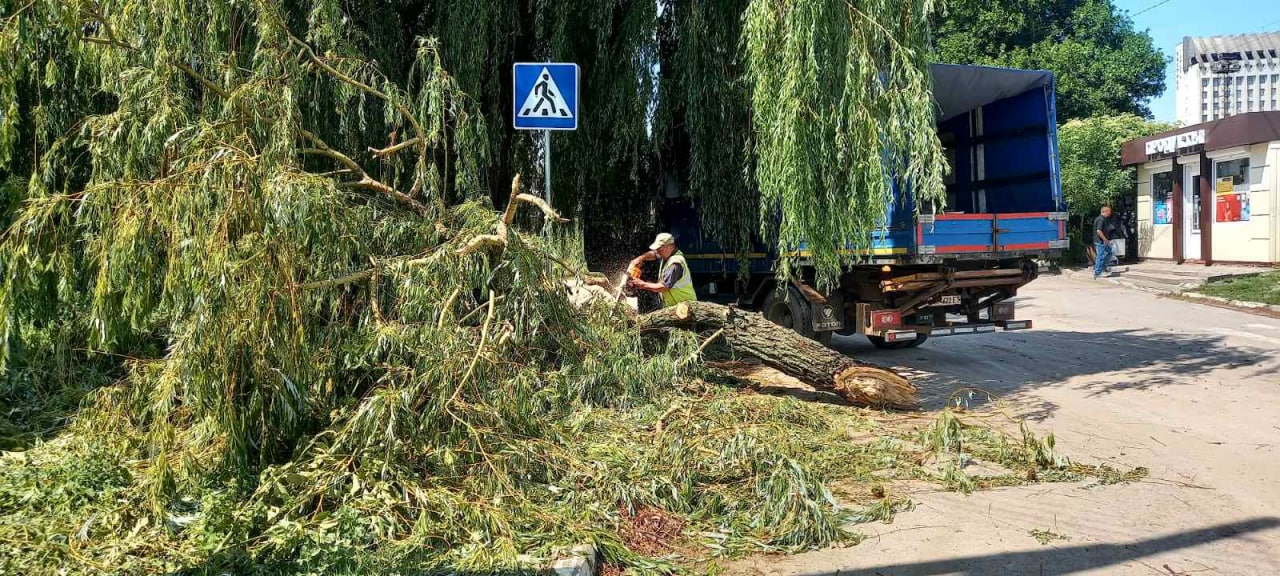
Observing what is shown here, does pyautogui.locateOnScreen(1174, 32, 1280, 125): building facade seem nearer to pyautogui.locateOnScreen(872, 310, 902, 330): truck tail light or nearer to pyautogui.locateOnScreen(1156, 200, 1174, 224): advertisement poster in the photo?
pyautogui.locateOnScreen(1156, 200, 1174, 224): advertisement poster

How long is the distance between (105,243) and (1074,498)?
5.25 metres

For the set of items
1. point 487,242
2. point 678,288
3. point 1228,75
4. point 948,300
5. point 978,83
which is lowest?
point 948,300

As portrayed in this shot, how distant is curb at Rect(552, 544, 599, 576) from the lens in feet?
11.9

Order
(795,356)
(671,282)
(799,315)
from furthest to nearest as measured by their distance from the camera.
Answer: (799,315), (671,282), (795,356)

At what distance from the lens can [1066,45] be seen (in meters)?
28.3

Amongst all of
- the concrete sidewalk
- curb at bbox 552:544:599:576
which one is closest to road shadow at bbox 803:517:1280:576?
curb at bbox 552:544:599:576

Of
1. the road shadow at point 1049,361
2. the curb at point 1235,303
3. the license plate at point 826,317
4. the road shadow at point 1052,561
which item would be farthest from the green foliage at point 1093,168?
the road shadow at point 1052,561

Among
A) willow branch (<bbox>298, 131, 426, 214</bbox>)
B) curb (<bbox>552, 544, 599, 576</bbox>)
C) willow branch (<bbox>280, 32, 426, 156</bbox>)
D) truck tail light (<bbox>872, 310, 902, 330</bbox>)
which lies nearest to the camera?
→ curb (<bbox>552, 544, 599, 576</bbox>)

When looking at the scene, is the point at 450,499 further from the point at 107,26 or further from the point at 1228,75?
the point at 1228,75

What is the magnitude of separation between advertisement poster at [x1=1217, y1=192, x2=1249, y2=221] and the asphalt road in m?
9.72

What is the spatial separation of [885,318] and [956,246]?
999 mm

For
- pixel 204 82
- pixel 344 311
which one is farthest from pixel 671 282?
pixel 204 82

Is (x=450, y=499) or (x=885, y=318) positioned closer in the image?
(x=450, y=499)

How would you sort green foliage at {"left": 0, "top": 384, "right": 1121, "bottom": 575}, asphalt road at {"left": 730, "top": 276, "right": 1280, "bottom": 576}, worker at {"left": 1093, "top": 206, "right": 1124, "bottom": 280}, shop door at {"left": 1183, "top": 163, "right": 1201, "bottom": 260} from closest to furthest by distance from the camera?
green foliage at {"left": 0, "top": 384, "right": 1121, "bottom": 575}, asphalt road at {"left": 730, "top": 276, "right": 1280, "bottom": 576}, worker at {"left": 1093, "top": 206, "right": 1124, "bottom": 280}, shop door at {"left": 1183, "top": 163, "right": 1201, "bottom": 260}
